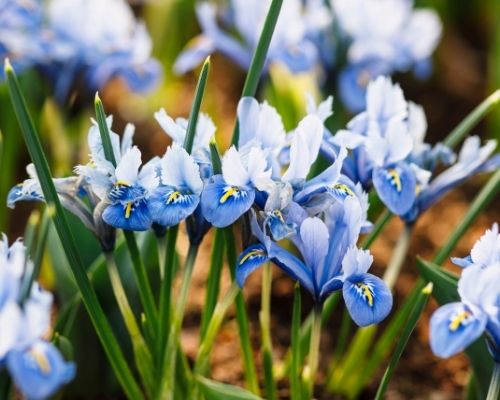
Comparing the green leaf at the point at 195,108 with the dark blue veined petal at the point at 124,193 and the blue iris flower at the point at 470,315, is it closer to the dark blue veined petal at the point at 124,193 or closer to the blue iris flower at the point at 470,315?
the dark blue veined petal at the point at 124,193

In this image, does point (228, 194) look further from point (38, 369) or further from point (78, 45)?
point (78, 45)

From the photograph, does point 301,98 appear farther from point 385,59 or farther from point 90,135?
point 90,135

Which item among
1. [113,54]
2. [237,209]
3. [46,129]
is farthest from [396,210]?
[46,129]

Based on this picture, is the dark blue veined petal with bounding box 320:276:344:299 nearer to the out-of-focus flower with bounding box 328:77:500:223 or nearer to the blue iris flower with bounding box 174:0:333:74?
the out-of-focus flower with bounding box 328:77:500:223

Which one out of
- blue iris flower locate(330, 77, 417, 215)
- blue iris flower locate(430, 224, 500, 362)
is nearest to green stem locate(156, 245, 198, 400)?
blue iris flower locate(330, 77, 417, 215)

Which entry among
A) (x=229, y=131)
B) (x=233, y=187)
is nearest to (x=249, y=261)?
(x=233, y=187)
